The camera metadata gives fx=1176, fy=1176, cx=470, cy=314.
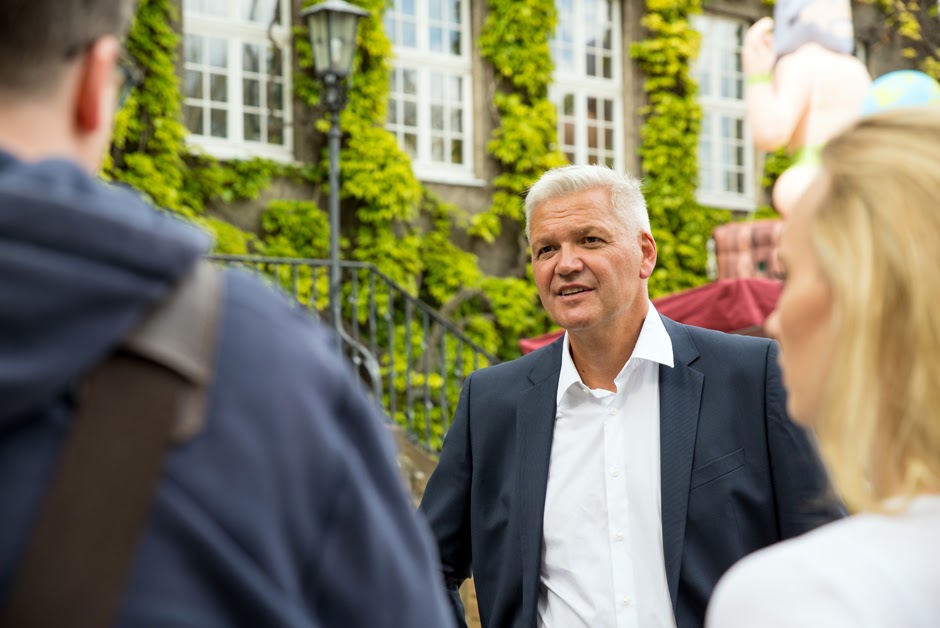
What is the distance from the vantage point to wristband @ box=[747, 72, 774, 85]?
10.1m

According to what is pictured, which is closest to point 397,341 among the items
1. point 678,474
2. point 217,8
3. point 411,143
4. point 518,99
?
point 411,143

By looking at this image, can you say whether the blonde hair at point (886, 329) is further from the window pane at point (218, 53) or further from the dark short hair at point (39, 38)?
the window pane at point (218, 53)

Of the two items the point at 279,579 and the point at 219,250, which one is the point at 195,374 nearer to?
the point at 279,579

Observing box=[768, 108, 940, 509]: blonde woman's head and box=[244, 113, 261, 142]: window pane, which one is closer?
box=[768, 108, 940, 509]: blonde woman's head

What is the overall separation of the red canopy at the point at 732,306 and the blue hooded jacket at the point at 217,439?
7.27 m

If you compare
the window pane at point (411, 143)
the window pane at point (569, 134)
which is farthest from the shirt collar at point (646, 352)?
the window pane at point (569, 134)

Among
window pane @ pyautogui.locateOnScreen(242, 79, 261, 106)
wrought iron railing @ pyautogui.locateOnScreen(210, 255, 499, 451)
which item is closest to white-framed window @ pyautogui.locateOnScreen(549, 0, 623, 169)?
wrought iron railing @ pyautogui.locateOnScreen(210, 255, 499, 451)

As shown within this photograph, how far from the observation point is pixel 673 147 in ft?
41.8

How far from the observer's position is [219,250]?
991 centimetres

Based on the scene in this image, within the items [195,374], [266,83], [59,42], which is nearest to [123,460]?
[195,374]

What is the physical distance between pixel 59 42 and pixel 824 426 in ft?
2.86

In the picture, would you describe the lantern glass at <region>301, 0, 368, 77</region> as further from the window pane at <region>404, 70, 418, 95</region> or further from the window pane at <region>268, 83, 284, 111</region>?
the window pane at <region>404, 70, 418, 95</region>

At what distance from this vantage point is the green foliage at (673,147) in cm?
1252

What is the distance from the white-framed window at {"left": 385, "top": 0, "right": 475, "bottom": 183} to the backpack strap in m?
10.4
